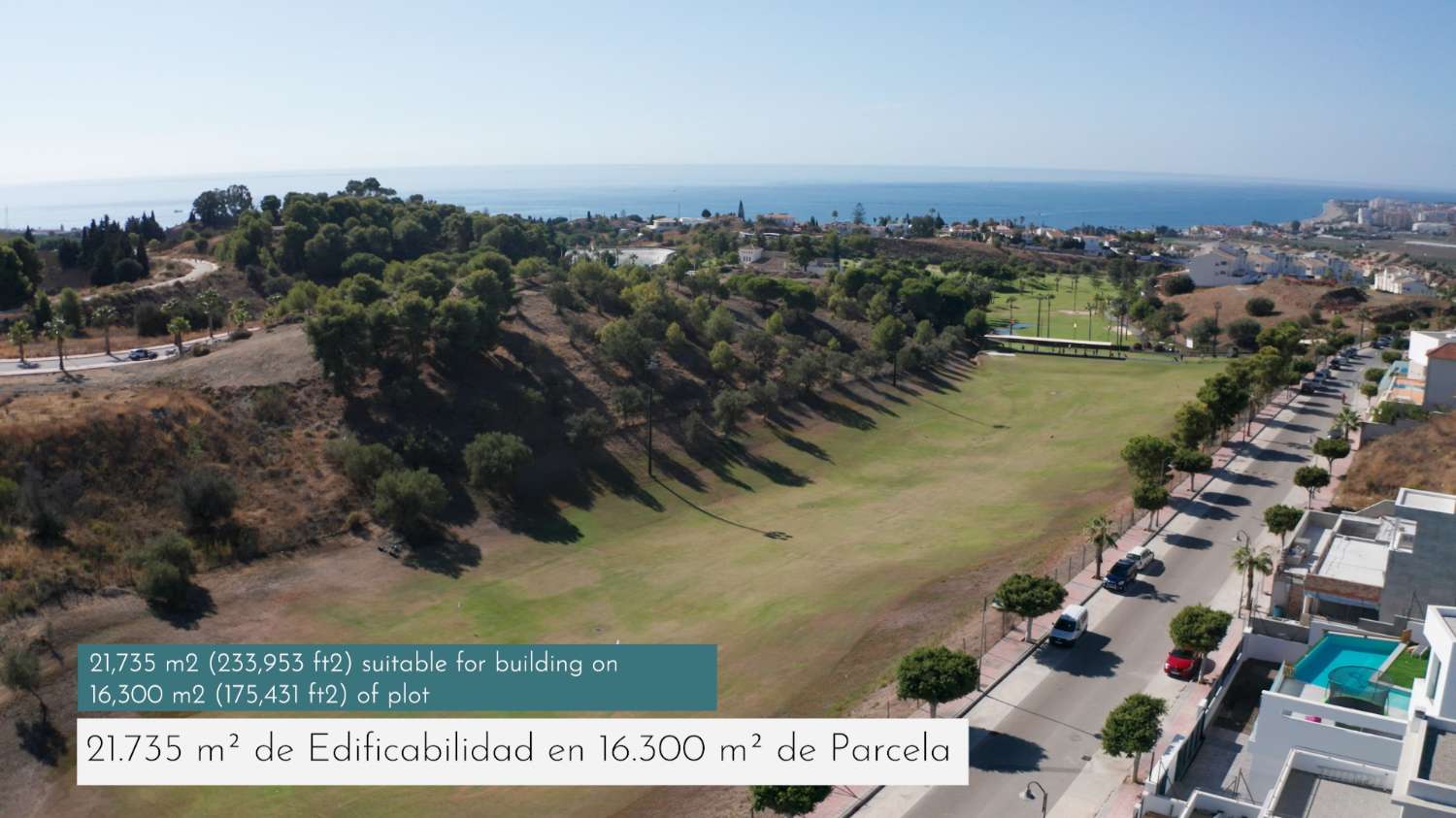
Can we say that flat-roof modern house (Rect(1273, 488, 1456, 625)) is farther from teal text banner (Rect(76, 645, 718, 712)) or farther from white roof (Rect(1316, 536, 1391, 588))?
teal text banner (Rect(76, 645, 718, 712))

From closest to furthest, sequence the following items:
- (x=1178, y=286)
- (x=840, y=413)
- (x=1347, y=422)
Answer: (x=1347, y=422), (x=840, y=413), (x=1178, y=286)

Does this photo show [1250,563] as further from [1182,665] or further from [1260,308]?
[1260,308]

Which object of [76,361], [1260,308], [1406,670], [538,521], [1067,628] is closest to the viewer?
[1406,670]

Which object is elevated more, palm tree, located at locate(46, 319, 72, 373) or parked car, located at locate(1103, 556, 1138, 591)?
palm tree, located at locate(46, 319, 72, 373)

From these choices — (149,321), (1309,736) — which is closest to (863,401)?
(1309,736)

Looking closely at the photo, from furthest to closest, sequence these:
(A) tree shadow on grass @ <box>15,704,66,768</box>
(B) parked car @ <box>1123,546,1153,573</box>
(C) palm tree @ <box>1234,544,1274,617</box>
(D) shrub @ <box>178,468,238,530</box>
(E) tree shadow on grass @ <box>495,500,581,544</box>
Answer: (E) tree shadow on grass @ <box>495,500,581,544</box>
(D) shrub @ <box>178,468,238,530</box>
(B) parked car @ <box>1123,546,1153,573</box>
(C) palm tree @ <box>1234,544,1274,617</box>
(A) tree shadow on grass @ <box>15,704,66,768</box>

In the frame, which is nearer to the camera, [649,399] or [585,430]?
[585,430]

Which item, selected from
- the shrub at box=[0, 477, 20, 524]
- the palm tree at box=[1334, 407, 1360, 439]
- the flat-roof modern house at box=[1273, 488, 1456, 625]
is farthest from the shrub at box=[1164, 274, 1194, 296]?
the shrub at box=[0, 477, 20, 524]

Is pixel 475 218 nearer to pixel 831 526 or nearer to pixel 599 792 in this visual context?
pixel 831 526
